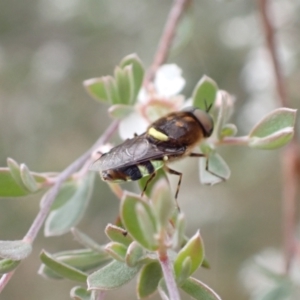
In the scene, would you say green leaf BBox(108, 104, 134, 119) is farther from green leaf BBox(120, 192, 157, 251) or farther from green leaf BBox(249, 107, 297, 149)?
→ green leaf BBox(120, 192, 157, 251)

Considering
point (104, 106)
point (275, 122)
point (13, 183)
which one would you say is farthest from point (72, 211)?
point (104, 106)

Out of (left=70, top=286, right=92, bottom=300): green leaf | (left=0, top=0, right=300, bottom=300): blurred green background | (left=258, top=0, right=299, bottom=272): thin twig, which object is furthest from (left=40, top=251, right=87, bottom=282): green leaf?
(left=0, top=0, right=300, bottom=300): blurred green background

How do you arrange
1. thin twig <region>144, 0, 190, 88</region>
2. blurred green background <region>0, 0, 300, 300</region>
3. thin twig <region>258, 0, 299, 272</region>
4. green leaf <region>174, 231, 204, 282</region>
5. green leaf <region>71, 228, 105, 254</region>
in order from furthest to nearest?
blurred green background <region>0, 0, 300, 300</region>
thin twig <region>258, 0, 299, 272</region>
thin twig <region>144, 0, 190, 88</region>
green leaf <region>71, 228, 105, 254</region>
green leaf <region>174, 231, 204, 282</region>

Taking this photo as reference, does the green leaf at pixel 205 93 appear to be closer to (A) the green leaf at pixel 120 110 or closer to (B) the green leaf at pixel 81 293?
(A) the green leaf at pixel 120 110

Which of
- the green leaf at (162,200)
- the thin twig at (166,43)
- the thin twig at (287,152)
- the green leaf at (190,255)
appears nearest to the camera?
the green leaf at (162,200)

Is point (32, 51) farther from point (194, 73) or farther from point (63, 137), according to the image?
point (194, 73)

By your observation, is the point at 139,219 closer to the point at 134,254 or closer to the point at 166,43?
the point at 134,254

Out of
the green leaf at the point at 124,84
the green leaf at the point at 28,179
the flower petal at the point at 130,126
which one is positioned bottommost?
the flower petal at the point at 130,126

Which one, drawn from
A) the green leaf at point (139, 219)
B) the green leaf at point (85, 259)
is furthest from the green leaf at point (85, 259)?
the green leaf at point (139, 219)
